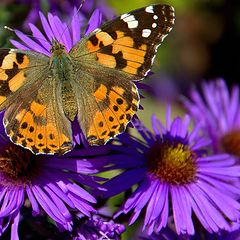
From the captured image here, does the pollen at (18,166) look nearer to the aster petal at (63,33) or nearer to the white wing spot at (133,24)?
the aster petal at (63,33)

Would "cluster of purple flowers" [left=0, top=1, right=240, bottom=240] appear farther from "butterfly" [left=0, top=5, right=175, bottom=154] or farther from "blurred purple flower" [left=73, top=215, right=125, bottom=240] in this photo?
"butterfly" [left=0, top=5, right=175, bottom=154]

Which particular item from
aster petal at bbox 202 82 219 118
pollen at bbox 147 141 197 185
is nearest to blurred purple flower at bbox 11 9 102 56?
pollen at bbox 147 141 197 185

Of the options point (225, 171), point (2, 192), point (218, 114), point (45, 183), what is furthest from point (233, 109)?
point (2, 192)

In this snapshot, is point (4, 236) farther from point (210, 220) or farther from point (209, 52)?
point (209, 52)

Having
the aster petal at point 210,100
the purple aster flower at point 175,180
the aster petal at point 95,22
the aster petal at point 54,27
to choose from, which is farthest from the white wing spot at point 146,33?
the aster petal at point 210,100

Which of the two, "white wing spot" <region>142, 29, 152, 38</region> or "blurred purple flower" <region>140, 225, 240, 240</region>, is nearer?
"white wing spot" <region>142, 29, 152, 38</region>

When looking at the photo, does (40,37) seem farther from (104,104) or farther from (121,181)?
(121,181)
